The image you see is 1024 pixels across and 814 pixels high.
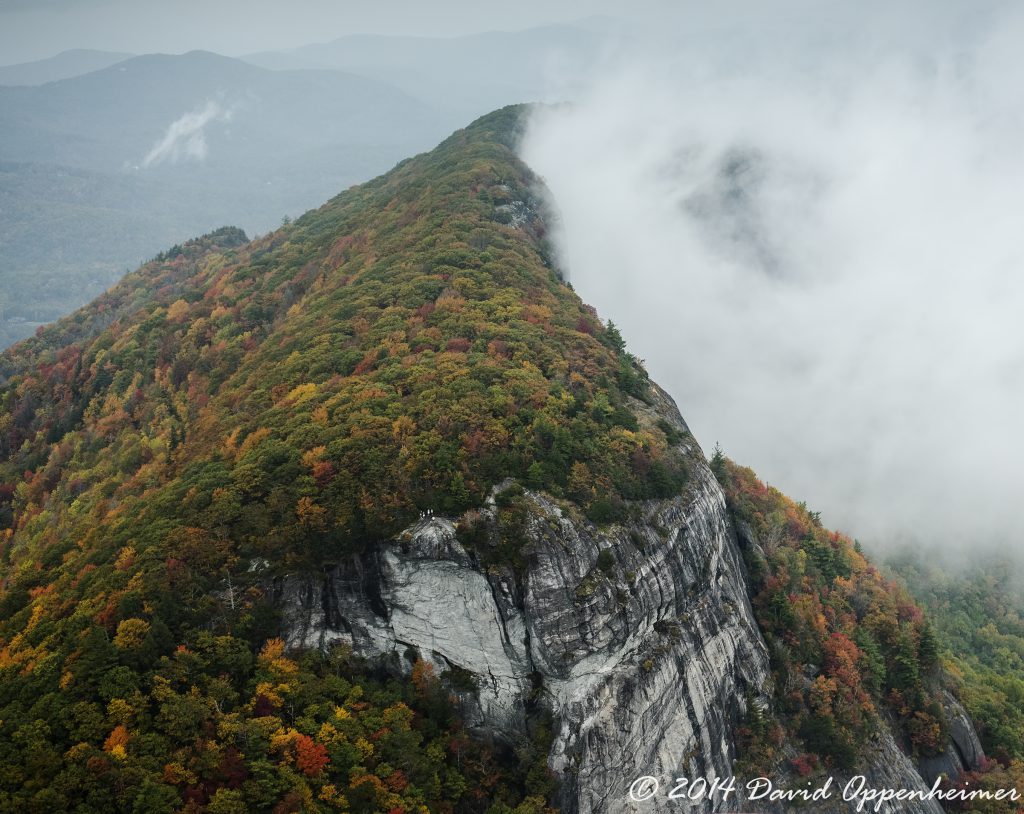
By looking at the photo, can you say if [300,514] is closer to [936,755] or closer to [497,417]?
[497,417]

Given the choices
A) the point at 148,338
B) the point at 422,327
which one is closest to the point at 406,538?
the point at 422,327

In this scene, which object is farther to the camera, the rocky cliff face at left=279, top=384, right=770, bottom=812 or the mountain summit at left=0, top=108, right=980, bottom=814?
the rocky cliff face at left=279, top=384, right=770, bottom=812

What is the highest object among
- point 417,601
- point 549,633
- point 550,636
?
point 417,601

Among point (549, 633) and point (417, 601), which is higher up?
point (417, 601)

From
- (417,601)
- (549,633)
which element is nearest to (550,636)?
(549,633)

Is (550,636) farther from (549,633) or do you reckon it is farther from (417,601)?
(417,601)
